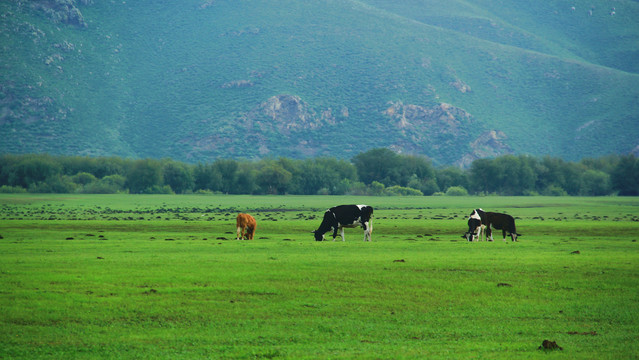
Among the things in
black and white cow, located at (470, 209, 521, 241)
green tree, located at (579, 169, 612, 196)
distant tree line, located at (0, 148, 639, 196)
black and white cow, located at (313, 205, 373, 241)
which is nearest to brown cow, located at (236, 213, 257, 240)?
black and white cow, located at (313, 205, 373, 241)

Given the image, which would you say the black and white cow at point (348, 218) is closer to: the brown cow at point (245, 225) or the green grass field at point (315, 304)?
the brown cow at point (245, 225)

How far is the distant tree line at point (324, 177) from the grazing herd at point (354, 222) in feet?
315

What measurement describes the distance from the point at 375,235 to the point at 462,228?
987 centimetres

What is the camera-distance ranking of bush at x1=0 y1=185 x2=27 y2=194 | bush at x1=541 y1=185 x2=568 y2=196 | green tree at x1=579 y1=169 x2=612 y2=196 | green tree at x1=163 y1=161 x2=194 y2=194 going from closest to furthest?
bush at x1=0 y1=185 x2=27 y2=194 < green tree at x1=579 y1=169 x2=612 y2=196 < bush at x1=541 y1=185 x2=568 y2=196 < green tree at x1=163 y1=161 x2=194 y2=194

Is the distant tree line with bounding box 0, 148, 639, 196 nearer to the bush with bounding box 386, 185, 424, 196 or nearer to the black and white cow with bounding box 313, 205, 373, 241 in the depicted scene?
the bush with bounding box 386, 185, 424, 196

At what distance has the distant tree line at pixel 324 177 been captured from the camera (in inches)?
5423

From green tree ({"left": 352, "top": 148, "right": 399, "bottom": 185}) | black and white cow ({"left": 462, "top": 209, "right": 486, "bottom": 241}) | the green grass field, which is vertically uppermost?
green tree ({"left": 352, "top": 148, "right": 399, "bottom": 185})

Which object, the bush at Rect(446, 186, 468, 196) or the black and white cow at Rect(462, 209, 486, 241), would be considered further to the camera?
the bush at Rect(446, 186, 468, 196)

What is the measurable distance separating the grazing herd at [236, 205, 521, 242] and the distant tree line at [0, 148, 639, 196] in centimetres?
9590

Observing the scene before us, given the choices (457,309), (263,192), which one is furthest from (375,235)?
(263,192)

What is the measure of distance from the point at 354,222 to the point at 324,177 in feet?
341

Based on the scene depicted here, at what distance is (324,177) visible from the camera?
143000 millimetres

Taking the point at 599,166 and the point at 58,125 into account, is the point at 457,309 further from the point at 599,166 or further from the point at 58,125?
the point at 58,125

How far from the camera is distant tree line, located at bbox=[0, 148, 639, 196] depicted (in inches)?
5423
